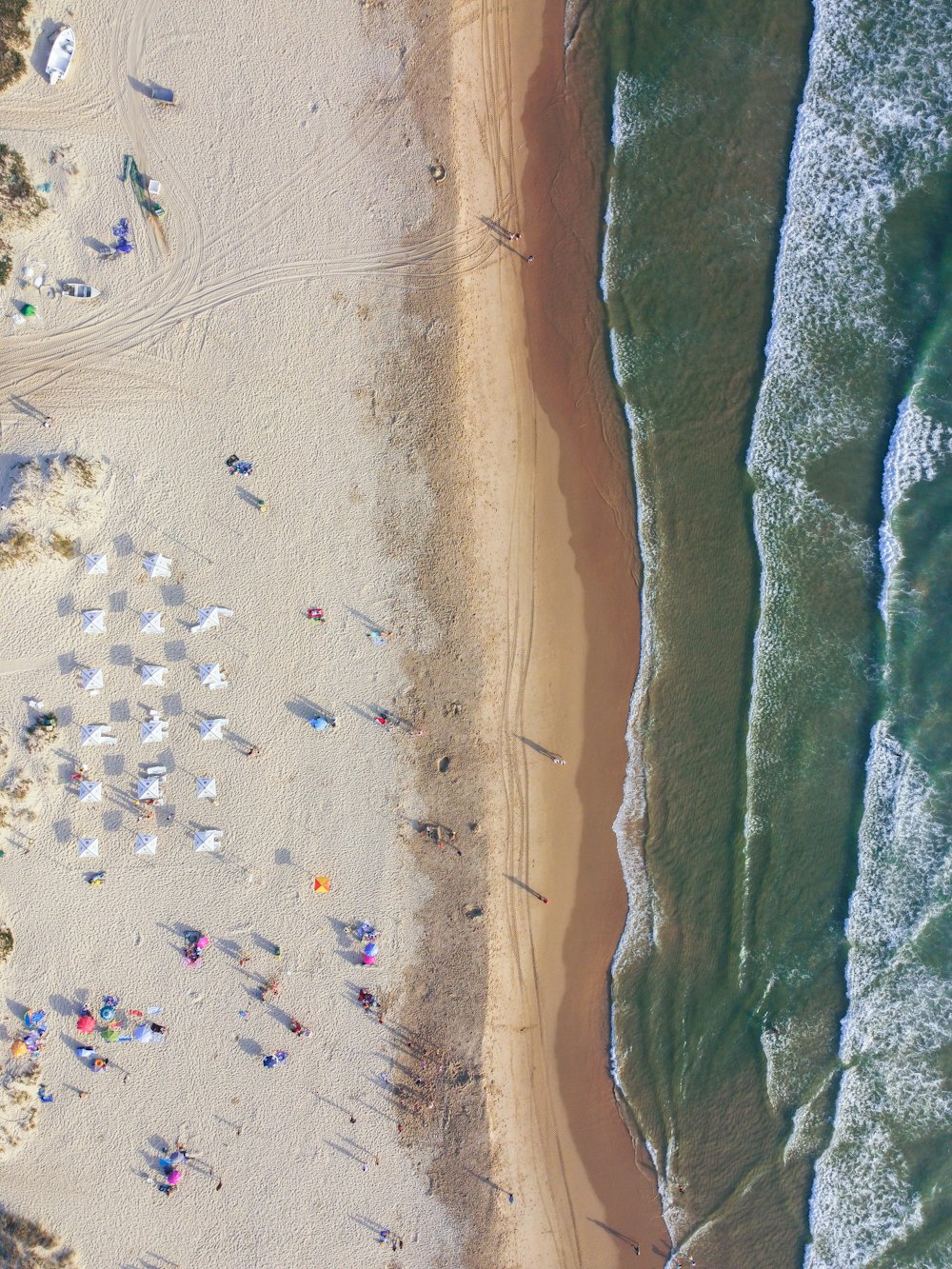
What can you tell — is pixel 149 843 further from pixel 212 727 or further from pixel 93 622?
pixel 93 622

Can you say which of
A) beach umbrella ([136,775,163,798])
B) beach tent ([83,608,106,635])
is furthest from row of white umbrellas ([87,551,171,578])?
beach umbrella ([136,775,163,798])

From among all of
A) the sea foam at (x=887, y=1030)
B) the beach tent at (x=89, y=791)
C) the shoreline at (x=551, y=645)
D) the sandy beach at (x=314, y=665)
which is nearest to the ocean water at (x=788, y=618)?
the sea foam at (x=887, y=1030)

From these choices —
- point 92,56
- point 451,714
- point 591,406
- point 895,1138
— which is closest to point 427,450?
point 591,406

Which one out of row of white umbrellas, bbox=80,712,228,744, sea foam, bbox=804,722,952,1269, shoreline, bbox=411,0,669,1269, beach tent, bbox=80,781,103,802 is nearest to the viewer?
shoreline, bbox=411,0,669,1269

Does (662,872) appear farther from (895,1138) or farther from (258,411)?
(258,411)

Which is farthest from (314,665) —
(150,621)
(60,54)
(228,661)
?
(60,54)

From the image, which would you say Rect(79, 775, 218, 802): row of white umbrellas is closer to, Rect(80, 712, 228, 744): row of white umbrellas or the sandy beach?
the sandy beach
